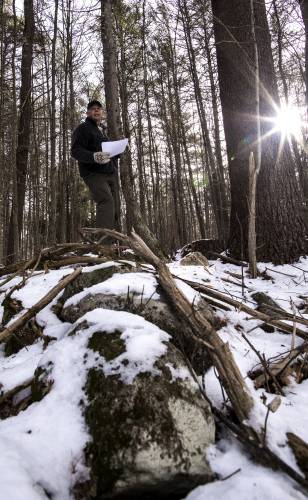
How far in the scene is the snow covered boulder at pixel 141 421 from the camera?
4.08 ft

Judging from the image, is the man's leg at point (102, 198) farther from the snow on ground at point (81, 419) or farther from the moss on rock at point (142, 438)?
the moss on rock at point (142, 438)

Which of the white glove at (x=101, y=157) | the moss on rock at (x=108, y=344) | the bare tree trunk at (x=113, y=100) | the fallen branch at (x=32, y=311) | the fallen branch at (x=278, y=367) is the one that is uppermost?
the bare tree trunk at (x=113, y=100)

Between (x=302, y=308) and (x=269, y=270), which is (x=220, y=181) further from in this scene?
(x=302, y=308)

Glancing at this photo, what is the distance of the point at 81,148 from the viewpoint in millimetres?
4035

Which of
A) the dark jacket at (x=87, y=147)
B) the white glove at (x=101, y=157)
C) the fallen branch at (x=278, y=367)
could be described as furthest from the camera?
the dark jacket at (x=87, y=147)

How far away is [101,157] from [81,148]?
0.33 meters

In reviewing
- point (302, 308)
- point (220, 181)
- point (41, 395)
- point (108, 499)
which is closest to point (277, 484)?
point (108, 499)

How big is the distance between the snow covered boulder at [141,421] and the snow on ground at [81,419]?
0.06ft

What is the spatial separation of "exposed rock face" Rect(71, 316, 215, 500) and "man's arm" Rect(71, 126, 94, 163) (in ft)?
9.33

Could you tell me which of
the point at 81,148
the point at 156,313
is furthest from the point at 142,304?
the point at 81,148

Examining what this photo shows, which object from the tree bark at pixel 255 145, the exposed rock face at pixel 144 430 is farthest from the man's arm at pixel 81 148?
the exposed rock face at pixel 144 430

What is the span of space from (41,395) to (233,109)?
4.24m

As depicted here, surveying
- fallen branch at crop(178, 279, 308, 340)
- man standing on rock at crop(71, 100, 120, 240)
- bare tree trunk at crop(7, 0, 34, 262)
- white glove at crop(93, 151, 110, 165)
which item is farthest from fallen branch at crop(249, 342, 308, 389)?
bare tree trunk at crop(7, 0, 34, 262)

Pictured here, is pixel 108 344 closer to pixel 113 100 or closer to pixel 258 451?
pixel 258 451
